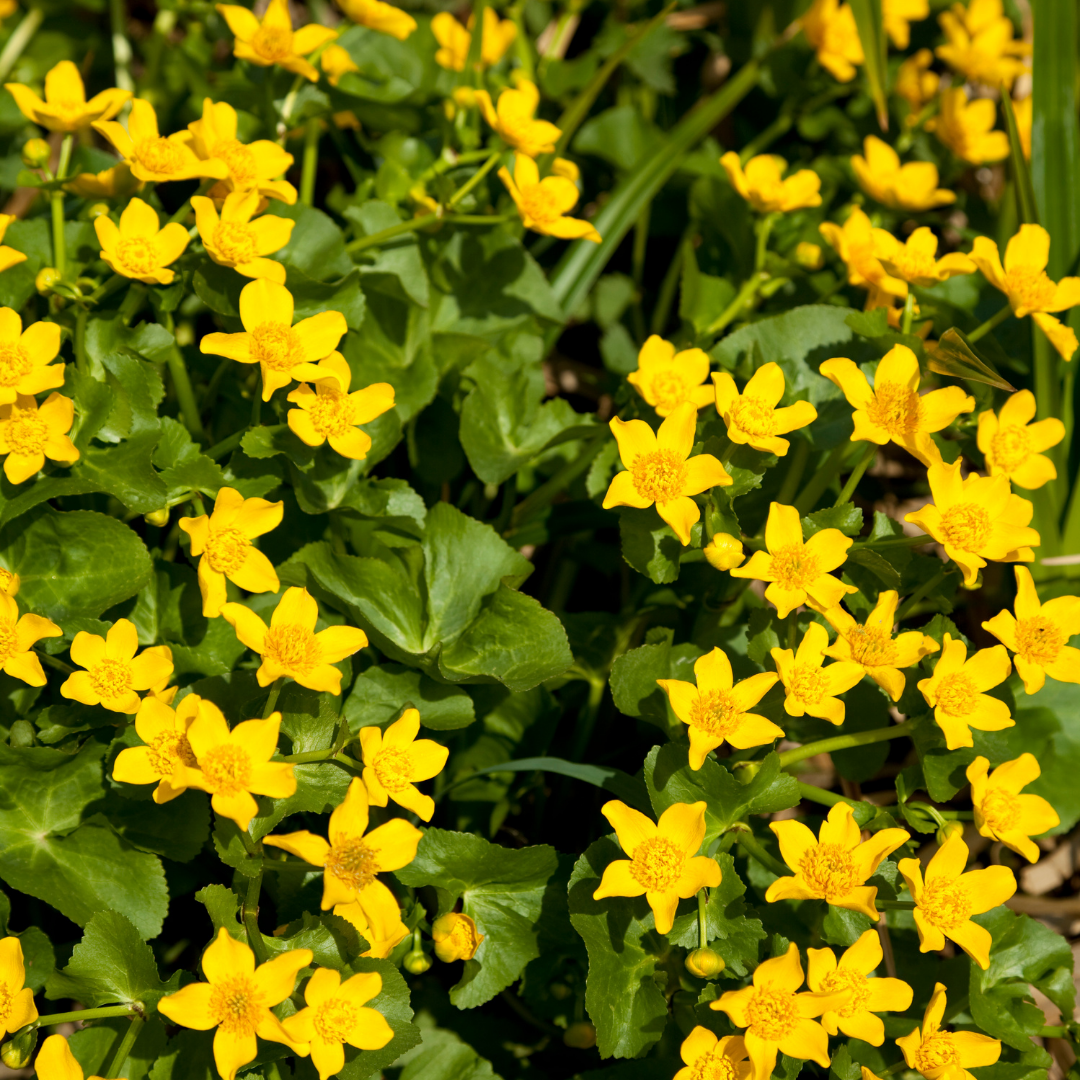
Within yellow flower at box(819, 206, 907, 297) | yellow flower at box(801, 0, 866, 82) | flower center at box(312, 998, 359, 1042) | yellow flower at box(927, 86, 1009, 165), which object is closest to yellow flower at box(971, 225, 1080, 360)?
yellow flower at box(819, 206, 907, 297)

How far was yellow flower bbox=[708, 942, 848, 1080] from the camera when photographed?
59.8 inches

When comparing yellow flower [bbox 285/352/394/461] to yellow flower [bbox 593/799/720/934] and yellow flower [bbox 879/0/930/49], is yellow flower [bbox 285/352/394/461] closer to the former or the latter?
yellow flower [bbox 593/799/720/934]

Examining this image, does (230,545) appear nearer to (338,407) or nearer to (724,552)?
(338,407)

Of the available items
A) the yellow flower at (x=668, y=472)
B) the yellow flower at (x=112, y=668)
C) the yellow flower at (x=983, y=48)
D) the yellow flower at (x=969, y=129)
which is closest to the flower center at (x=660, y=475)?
the yellow flower at (x=668, y=472)

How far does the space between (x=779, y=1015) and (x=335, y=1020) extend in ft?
2.19

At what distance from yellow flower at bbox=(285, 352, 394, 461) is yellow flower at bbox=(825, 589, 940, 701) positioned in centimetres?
89

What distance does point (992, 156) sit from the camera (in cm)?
309

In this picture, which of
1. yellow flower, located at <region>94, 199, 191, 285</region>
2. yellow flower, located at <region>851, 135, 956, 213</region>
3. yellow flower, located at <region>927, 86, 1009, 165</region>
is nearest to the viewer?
yellow flower, located at <region>94, 199, 191, 285</region>

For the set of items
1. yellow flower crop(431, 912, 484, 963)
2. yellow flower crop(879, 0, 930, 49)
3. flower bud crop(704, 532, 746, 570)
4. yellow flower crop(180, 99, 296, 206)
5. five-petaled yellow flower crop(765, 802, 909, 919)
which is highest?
yellow flower crop(879, 0, 930, 49)

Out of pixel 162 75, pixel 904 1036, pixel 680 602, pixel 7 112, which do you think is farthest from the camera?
pixel 162 75

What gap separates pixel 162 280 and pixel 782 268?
1.54 metres

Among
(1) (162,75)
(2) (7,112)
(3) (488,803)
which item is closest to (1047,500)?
(3) (488,803)

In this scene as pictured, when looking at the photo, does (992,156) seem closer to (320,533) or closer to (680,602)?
(680,602)

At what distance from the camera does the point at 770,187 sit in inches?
102
